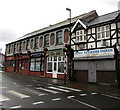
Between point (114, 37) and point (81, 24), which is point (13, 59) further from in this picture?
point (114, 37)

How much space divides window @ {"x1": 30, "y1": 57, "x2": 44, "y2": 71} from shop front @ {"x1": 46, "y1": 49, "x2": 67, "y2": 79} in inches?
66.9

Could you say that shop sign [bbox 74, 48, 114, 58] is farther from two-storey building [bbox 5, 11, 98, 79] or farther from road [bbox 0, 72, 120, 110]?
road [bbox 0, 72, 120, 110]

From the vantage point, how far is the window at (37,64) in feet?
74.5

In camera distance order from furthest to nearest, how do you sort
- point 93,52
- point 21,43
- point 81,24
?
point 21,43 < point 81,24 < point 93,52

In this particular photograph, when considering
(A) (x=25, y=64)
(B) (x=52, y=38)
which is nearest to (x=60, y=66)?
(B) (x=52, y=38)

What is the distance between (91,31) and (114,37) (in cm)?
301

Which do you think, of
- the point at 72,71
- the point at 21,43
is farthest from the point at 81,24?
the point at 21,43

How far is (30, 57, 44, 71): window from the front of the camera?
22717 millimetres

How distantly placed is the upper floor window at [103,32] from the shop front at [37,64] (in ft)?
34.8

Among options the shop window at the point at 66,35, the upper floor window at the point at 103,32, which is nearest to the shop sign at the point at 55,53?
the shop window at the point at 66,35

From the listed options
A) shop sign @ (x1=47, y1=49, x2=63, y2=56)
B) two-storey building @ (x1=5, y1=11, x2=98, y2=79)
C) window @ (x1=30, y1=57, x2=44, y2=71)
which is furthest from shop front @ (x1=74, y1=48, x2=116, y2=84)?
window @ (x1=30, y1=57, x2=44, y2=71)

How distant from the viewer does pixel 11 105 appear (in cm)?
649

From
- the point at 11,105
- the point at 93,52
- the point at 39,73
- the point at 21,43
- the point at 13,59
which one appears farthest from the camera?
the point at 13,59

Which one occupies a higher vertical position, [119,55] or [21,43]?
[21,43]
